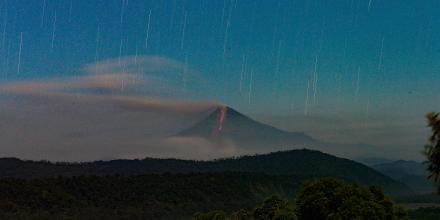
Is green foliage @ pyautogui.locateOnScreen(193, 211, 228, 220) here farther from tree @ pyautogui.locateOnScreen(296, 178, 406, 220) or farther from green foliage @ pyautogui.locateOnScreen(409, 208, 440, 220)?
green foliage @ pyautogui.locateOnScreen(409, 208, 440, 220)

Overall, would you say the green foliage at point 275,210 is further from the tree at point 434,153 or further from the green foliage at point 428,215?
the green foliage at point 428,215

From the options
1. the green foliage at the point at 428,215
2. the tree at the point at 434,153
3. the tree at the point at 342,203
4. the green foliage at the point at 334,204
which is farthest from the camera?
the green foliage at the point at 428,215

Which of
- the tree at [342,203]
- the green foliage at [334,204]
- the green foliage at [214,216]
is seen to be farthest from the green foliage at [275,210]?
the tree at [342,203]

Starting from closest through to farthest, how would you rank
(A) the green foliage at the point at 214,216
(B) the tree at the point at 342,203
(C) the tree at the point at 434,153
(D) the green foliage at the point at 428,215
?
(C) the tree at the point at 434,153
(A) the green foliage at the point at 214,216
(B) the tree at the point at 342,203
(D) the green foliage at the point at 428,215

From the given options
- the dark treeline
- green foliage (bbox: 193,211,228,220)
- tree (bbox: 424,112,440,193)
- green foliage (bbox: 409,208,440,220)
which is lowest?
the dark treeline

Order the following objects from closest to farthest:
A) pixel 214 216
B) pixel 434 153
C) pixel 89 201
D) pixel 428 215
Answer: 1. pixel 434 153
2. pixel 214 216
3. pixel 428 215
4. pixel 89 201

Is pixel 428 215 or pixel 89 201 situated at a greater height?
pixel 428 215

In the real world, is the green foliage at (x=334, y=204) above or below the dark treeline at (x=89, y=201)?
above

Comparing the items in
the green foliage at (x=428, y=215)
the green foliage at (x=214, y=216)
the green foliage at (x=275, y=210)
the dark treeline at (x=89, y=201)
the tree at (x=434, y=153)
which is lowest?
the dark treeline at (x=89, y=201)

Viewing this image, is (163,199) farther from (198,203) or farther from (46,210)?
(46,210)

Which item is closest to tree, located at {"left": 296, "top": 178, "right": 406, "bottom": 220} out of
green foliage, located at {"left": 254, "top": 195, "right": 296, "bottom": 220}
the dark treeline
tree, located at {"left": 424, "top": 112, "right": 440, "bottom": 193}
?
green foliage, located at {"left": 254, "top": 195, "right": 296, "bottom": 220}

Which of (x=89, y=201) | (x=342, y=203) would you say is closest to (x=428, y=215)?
(x=89, y=201)

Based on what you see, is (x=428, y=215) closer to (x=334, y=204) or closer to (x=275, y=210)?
(x=334, y=204)
